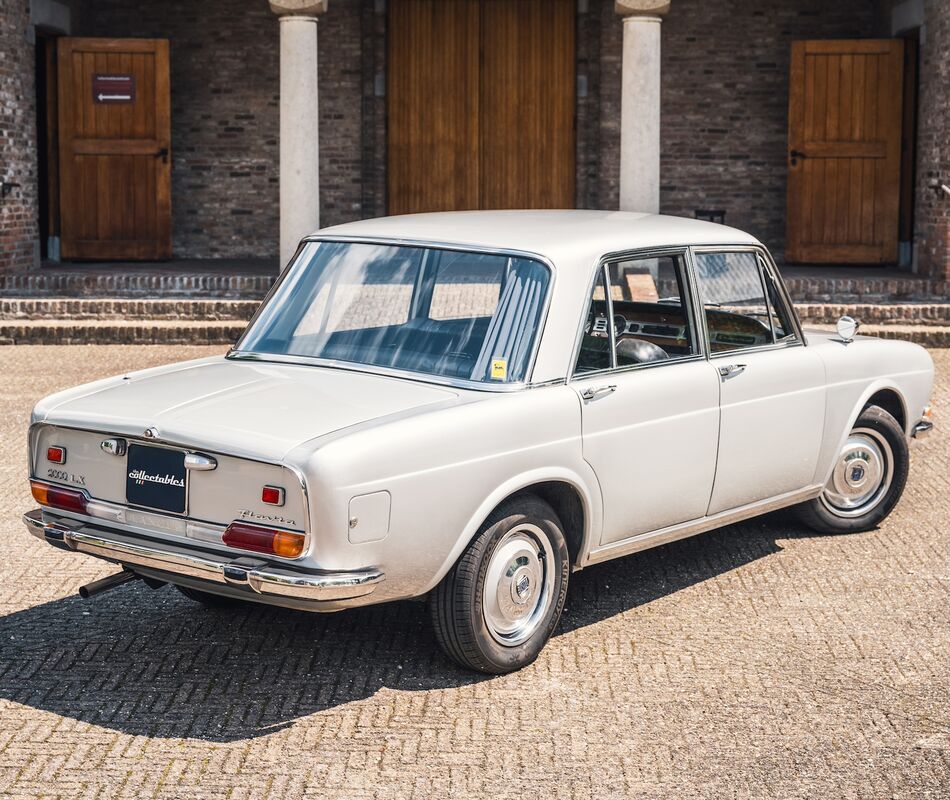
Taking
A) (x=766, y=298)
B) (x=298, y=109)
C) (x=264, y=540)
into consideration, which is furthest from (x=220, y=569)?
(x=298, y=109)

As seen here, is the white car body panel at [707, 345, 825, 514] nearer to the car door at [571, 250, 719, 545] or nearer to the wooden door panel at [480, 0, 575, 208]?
the car door at [571, 250, 719, 545]

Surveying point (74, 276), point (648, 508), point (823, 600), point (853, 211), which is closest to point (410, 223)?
point (648, 508)

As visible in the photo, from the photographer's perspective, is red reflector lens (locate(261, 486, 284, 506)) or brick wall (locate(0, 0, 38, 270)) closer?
red reflector lens (locate(261, 486, 284, 506))

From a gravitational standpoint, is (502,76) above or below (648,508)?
above

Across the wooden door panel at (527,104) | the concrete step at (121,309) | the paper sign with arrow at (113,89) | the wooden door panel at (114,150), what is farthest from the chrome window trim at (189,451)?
the wooden door panel at (527,104)

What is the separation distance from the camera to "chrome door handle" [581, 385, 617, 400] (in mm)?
4980

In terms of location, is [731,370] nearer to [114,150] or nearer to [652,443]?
[652,443]

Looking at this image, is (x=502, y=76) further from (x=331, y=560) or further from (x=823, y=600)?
(x=331, y=560)

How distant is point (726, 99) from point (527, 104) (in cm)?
245

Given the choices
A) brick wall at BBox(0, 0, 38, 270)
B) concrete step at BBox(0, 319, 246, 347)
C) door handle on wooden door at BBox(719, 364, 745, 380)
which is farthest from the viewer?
brick wall at BBox(0, 0, 38, 270)

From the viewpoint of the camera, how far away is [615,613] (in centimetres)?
549

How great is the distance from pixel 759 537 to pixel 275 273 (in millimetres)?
9609

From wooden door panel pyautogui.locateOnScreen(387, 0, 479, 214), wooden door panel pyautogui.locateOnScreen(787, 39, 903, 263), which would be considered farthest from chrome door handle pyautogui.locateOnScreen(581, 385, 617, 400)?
wooden door panel pyautogui.locateOnScreen(387, 0, 479, 214)

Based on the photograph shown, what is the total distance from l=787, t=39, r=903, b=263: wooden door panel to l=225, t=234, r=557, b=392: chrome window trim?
11.6 meters
